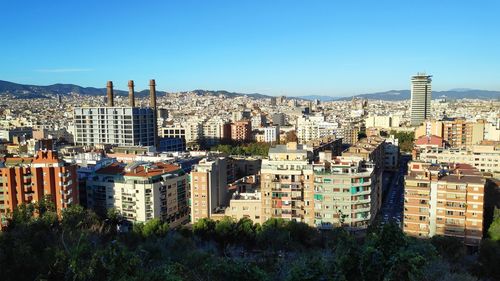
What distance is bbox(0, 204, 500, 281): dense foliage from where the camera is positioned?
545 cm

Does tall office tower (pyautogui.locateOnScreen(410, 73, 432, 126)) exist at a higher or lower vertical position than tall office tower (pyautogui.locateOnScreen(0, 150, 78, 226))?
higher

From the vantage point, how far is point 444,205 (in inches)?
627

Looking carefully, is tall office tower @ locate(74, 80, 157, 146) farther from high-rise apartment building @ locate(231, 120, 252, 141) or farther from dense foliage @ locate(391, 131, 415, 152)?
dense foliage @ locate(391, 131, 415, 152)

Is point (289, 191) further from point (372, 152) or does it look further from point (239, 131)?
point (239, 131)

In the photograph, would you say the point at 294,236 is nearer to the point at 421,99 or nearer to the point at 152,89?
the point at 152,89

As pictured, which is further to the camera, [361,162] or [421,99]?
[421,99]

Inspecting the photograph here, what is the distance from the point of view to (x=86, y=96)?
468 feet

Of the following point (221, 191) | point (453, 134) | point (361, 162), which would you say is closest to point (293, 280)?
point (361, 162)

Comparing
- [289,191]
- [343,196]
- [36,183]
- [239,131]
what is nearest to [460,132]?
[239,131]

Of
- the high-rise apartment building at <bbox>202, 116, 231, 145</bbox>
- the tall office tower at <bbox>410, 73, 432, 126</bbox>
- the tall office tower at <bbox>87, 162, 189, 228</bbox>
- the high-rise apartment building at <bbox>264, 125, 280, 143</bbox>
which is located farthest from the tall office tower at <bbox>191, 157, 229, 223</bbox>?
the tall office tower at <bbox>410, 73, 432, 126</bbox>

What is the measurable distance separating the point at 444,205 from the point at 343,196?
3.54 meters

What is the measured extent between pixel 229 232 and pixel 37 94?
127 meters

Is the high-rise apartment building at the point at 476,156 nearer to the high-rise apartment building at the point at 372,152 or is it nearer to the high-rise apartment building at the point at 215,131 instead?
the high-rise apartment building at the point at 372,152

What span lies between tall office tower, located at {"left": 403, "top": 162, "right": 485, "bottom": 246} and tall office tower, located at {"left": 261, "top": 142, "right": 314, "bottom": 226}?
3.62 m
